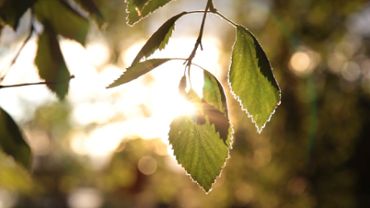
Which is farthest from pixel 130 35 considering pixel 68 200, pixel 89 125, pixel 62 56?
pixel 68 200

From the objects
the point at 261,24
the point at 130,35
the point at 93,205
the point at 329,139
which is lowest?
the point at 93,205

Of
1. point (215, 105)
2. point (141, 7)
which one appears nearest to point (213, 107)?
point (215, 105)

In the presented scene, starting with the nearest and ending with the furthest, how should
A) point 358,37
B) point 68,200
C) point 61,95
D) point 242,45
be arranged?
point 242,45, point 61,95, point 358,37, point 68,200

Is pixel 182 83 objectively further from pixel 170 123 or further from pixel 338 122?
pixel 338 122

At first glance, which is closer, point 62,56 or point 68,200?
point 62,56

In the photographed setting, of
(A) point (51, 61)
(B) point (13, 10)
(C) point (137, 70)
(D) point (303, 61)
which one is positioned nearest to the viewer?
(C) point (137, 70)

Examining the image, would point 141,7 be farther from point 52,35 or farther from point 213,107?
point 52,35
